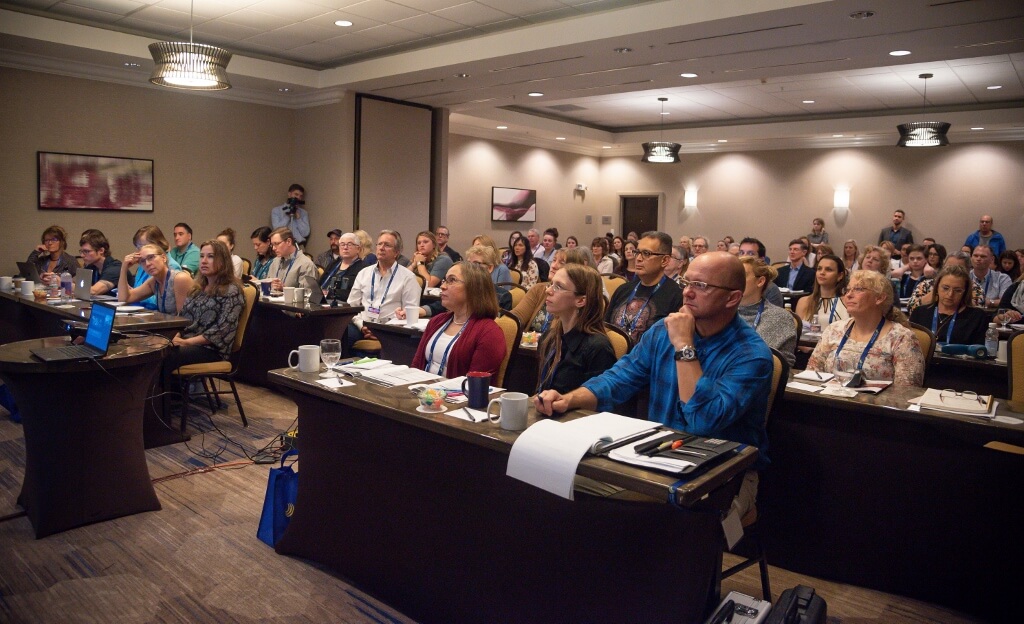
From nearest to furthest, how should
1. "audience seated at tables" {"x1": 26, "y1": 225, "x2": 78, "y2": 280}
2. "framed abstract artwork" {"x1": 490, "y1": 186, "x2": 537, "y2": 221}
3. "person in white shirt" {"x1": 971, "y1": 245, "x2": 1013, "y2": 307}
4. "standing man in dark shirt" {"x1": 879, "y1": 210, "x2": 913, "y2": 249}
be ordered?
"audience seated at tables" {"x1": 26, "y1": 225, "x2": 78, "y2": 280} → "person in white shirt" {"x1": 971, "y1": 245, "x2": 1013, "y2": 307} → "standing man in dark shirt" {"x1": 879, "y1": 210, "x2": 913, "y2": 249} → "framed abstract artwork" {"x1": 490, "y1": 186, "x2": 537, "y2": 221}

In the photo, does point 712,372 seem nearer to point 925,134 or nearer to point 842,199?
point 925,134

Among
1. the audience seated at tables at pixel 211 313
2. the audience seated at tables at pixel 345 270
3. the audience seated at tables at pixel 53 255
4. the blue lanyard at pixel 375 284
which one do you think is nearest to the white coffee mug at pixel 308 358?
the audience seated at tables at pixel 211 313

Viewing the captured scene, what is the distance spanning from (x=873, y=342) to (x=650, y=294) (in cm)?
138

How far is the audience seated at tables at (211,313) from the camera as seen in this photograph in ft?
16.3

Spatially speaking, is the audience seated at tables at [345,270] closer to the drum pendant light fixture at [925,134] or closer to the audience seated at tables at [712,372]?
the audience seated at tables at [712,372]

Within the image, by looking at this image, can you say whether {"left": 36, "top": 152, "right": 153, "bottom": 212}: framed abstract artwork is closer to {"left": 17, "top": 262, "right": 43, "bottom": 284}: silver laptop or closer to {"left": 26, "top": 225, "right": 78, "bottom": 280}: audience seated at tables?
{"left": 26, "top": 225, "right": 78, "bottom": 280}: audience seated at tables

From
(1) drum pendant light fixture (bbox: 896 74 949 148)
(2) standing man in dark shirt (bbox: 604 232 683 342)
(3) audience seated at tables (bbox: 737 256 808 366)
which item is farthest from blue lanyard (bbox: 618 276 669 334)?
(1) drum pendant light fixture (bbox: 896 74 949 148)

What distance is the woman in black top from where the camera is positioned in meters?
3.11

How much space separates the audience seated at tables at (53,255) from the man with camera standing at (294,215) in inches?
113

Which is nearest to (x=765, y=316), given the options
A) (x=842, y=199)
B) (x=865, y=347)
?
(x=865, y=347)

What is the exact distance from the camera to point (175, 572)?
10.3 feet

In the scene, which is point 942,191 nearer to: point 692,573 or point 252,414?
point 252,414

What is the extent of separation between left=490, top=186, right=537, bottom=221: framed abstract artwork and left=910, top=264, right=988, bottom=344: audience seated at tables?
1023 centimetres

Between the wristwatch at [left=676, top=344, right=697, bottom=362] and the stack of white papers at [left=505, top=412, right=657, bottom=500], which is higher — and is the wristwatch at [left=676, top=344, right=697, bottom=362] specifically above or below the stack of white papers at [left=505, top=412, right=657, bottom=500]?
above
